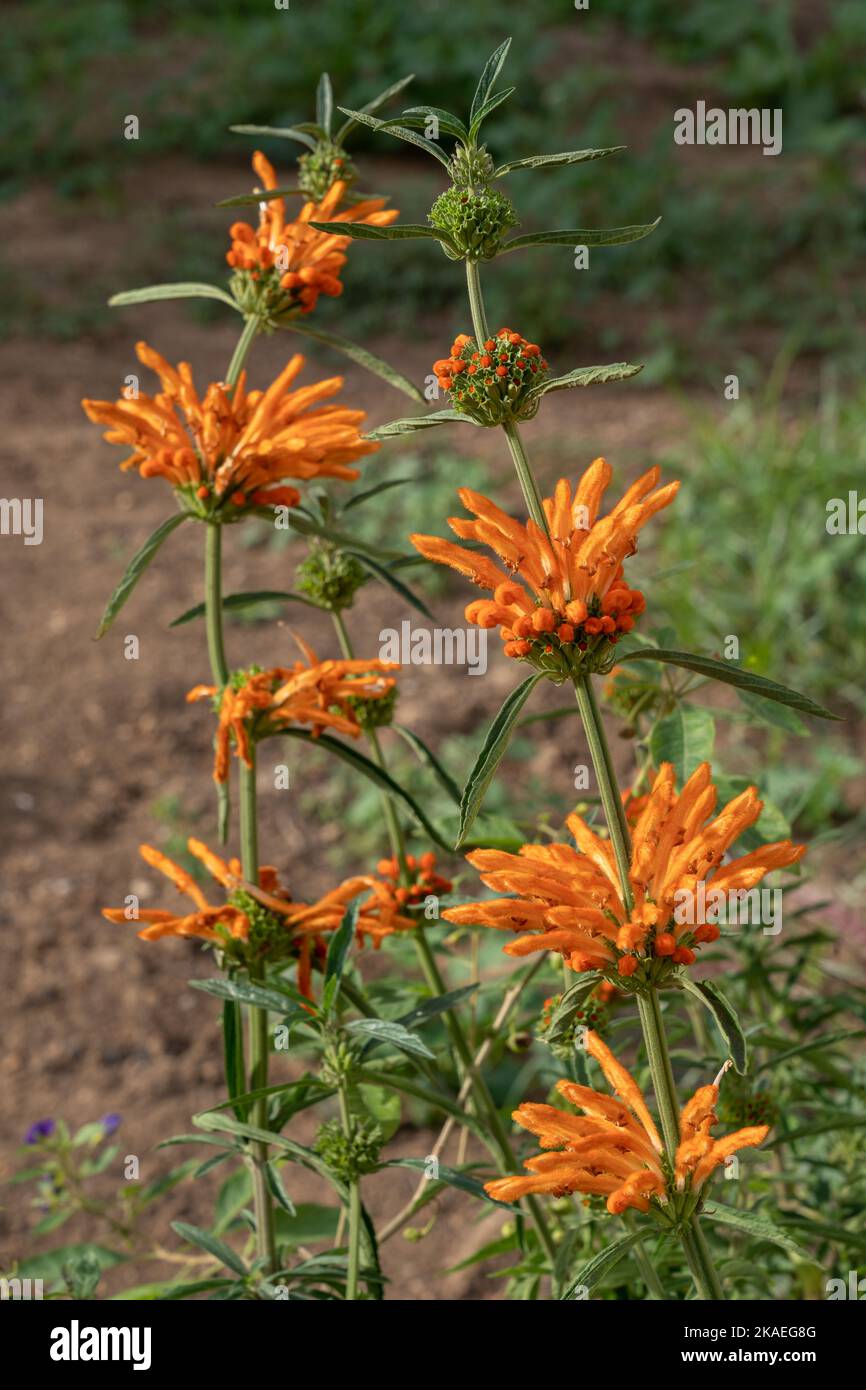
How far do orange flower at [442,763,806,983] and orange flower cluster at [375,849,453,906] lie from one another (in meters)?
0.39

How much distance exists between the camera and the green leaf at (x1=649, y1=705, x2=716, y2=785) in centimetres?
148

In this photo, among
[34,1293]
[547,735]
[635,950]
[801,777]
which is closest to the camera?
[635,950]

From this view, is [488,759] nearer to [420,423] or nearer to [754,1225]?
[420,423]

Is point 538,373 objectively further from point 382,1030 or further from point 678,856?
point 382,1030

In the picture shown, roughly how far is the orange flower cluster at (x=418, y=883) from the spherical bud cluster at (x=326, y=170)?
2.17ft

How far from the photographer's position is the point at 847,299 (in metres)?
5.11

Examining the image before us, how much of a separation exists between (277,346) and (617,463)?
4.66ft

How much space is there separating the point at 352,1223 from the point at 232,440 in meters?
0.70

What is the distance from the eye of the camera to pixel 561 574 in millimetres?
1103

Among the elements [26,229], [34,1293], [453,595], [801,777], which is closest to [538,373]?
[34,1293]

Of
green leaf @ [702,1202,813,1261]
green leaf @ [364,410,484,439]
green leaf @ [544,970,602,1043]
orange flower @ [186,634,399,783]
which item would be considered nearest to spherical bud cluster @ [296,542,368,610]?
orange flower @ [186,634,399,783]

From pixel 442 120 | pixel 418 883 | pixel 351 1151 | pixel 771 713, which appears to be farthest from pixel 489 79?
pixel 351 1151

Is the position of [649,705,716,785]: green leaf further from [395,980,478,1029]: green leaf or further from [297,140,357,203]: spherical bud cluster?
[297,140,357,203]: spherical bud cluster

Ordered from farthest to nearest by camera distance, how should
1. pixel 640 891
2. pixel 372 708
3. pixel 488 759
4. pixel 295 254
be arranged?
pixel 372 708 → pixel 295 254 → pixel 640 891 → pixel 488 759
